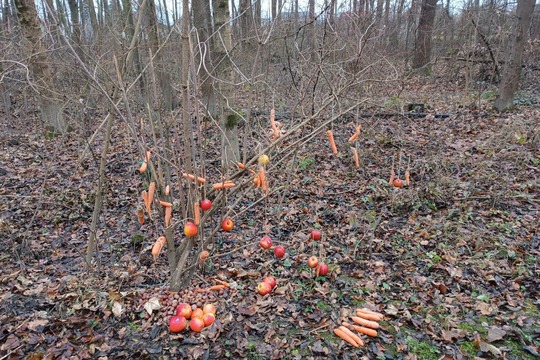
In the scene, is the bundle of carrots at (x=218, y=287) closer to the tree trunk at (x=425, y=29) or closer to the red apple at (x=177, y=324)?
the red apple at (x=177, y=324)

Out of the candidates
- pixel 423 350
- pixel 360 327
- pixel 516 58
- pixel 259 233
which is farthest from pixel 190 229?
pixel 516 58

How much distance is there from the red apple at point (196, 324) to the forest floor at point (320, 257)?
8cm

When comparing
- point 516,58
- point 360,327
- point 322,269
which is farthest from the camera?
point 516,58

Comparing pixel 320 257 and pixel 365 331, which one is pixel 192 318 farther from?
pixel 320 257

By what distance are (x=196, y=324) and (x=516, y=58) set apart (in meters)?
8.69

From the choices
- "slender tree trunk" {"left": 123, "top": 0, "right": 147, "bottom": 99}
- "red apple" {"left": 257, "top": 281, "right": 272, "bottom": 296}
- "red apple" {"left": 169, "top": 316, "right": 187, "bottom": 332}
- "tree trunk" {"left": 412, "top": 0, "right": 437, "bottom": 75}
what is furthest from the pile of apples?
"tree trunk" {"left": 412, "top": 0, "right": 437, "bottom": 75}

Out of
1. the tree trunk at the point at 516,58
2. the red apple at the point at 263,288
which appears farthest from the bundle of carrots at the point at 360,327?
the tree trunk at the point at 516,58

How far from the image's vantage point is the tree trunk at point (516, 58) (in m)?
7.56

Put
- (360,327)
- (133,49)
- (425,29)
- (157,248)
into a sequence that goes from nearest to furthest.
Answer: (157,248) → (360,327) → (133,49) → (425,29)

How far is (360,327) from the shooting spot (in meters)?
2.75

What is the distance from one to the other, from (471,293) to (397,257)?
0.76 meters

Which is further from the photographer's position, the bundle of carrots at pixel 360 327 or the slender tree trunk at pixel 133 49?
the slender tree trunk at pixel 133 49

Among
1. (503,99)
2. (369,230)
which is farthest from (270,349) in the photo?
(503,99)

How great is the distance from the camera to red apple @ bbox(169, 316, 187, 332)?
259 cm
